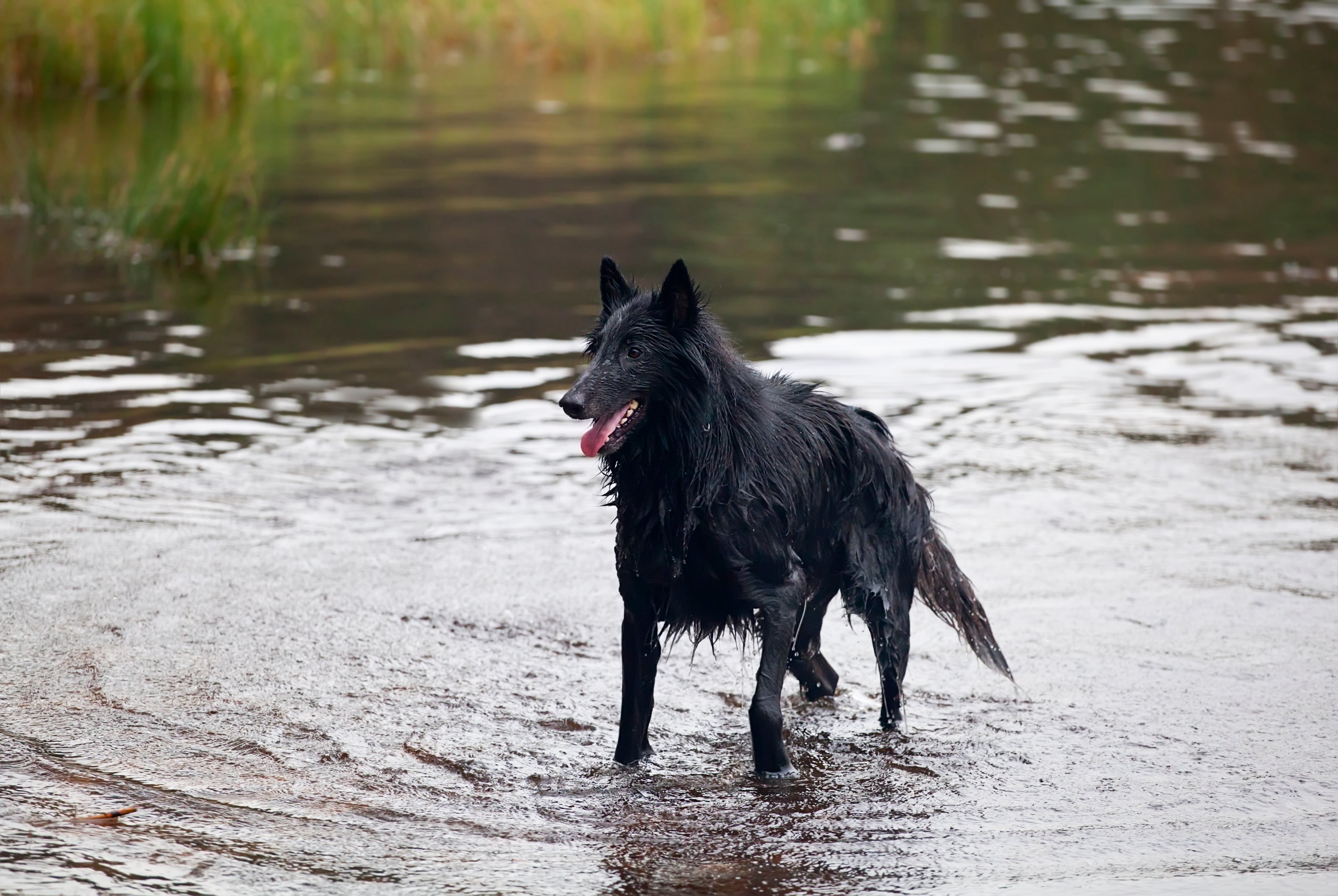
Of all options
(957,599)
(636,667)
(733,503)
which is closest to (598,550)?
(957,599)

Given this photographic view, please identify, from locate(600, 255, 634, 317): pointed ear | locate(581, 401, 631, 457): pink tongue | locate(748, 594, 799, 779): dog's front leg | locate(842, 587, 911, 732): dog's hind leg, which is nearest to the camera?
locate(581, 401, 631, 457): pink tongue

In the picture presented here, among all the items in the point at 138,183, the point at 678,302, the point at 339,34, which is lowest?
the point at 138,183

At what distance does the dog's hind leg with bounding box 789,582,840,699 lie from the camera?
18.9 ft

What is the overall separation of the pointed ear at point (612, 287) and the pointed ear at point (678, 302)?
194mm

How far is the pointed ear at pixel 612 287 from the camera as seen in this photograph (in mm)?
5109

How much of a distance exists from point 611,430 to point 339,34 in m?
22.4

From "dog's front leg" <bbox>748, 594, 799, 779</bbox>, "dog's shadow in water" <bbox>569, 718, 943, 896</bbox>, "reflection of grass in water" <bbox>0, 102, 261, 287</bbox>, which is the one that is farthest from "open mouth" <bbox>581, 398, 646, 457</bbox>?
"reflection of grass in water" <bbox>0, 102, 261, 287</bbox>

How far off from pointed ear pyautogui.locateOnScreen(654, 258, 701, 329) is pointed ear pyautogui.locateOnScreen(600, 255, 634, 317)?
194 millimetres

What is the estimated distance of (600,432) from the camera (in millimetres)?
4844

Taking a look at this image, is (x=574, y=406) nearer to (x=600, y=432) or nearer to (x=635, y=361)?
(x=600, y=432)

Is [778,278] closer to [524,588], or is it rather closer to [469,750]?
[524,588]

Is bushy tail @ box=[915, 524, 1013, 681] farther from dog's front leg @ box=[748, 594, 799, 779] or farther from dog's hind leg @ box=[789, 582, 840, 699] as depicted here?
dog's front leg @ box=[748, 594, 799, 779]

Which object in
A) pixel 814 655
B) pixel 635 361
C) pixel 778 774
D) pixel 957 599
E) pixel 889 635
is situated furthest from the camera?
pixel 957 599

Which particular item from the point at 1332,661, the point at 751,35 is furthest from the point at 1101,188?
the point at 751,35
